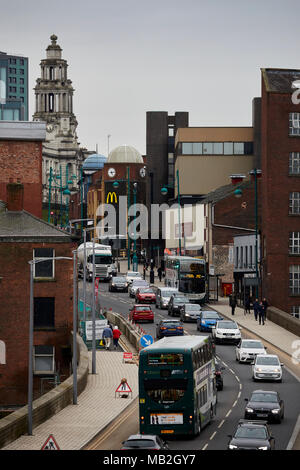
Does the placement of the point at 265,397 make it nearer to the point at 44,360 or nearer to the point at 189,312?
the point at 44,360

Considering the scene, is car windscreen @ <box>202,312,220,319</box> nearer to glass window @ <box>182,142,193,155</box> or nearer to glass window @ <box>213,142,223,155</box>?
glass window @ <box>182,142,193,155</box>

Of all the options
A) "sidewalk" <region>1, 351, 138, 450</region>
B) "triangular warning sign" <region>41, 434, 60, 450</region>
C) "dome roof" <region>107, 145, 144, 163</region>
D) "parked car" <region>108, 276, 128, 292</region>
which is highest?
"dome roof" <region>107, 145, 144, 163</region>

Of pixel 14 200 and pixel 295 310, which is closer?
pixel 14 200

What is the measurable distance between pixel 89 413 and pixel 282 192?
1777 inches

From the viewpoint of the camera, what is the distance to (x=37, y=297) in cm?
6203

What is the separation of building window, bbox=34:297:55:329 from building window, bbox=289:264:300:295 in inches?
1075

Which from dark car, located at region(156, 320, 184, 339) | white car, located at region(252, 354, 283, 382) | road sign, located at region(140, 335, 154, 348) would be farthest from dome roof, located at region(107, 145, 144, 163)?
white car, located at region(252, 354, 283, 382)

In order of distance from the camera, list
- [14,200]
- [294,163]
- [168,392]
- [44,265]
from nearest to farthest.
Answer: [168,392] < [44,265] < [14,200] < [294,163]

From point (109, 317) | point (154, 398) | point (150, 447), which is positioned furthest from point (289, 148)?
point (150, 447)

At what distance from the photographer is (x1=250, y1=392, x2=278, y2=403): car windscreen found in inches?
1551

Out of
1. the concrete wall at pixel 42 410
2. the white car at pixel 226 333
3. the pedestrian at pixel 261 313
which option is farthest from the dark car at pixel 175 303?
the concrete wall at pixel 42 410

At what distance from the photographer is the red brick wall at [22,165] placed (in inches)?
3314

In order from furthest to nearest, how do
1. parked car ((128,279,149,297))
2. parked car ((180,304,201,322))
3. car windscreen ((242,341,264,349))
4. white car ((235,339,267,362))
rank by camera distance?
1. parked car ((128,279,149,297))
2. parked car ((180,304,201,322))
3. car windscreen ((242,341,264,349))
4. white car ((235,339,267,362))

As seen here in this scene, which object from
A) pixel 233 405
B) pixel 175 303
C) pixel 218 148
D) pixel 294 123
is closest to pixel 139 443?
pixel 233 405
